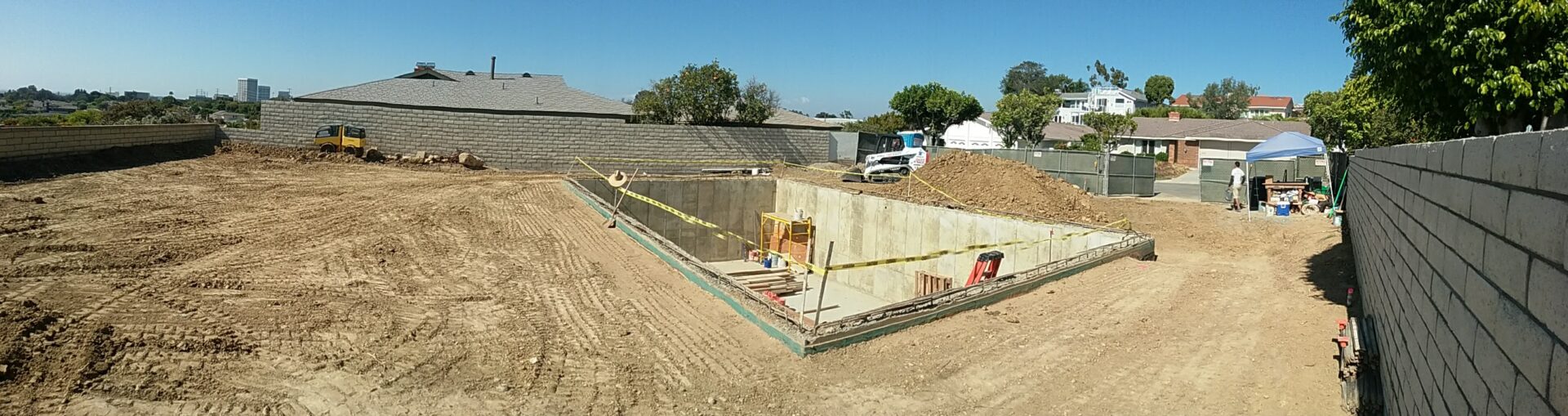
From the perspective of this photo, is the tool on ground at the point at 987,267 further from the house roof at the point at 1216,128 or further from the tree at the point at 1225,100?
the tree at the point at 1225,100

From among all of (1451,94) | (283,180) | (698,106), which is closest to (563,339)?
(1451,94)

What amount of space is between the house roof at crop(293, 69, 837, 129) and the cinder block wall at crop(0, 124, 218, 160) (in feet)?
27.1

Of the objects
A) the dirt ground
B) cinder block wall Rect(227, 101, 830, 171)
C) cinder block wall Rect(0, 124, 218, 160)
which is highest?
cinder block wall Rect(227, 101, 830, 171)

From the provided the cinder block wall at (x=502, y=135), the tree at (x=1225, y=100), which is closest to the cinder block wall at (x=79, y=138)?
the cinder block wall at (x=502, y=135)

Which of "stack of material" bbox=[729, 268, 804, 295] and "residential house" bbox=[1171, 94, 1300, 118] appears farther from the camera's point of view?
"residential house" bbox=[1171, 94, 1300, 118]

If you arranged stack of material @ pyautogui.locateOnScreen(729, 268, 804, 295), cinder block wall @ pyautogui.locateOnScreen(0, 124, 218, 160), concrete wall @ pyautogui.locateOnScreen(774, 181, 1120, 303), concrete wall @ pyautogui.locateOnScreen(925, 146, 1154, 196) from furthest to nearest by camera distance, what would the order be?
concrete wall @ pyautogui.locateOnScreen(925, 146, 1154, 196) → stack of material @ pyautogui.locateOnScreen(729, 268, 804, 295) → cinder block wall @ pyautogui.locateOnScreen(0, 124, 218, 160) → concrete wall @ pyautogui.locateOnScreen(774, 181, 1120, 303)

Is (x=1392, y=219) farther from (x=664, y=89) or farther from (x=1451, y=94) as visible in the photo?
(x=664, y=89)

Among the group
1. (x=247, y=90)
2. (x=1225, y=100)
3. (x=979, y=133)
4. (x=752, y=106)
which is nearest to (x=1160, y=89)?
(x=1225, y=100)

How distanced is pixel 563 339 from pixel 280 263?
5.26 meters

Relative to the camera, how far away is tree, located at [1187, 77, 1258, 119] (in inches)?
4205

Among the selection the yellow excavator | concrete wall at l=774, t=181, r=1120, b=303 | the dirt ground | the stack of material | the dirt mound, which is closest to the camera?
the dirt ground

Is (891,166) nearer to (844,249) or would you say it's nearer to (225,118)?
(844,249)

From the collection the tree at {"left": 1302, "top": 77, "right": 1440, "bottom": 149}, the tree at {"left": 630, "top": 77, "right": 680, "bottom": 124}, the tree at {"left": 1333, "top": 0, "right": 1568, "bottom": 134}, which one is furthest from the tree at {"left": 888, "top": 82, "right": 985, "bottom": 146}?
the tree at {"left": 1333, "top": 0, "right": 1568, "bottom": 134}

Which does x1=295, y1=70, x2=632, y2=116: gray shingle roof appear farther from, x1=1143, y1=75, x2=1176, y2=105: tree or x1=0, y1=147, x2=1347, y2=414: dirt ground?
x1=1143, y1=75, x2=1176, y2=105: tree
